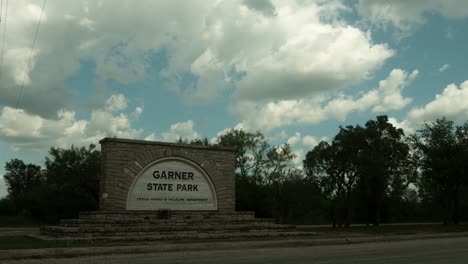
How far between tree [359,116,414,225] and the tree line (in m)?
0.09

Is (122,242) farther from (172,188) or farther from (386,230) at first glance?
(386,230)

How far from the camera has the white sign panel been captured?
79.6 ft

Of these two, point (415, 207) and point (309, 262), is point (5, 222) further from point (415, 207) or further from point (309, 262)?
point (415, 207)

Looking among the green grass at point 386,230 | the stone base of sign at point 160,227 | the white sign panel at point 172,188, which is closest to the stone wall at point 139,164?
the white sign panel at point 172,188

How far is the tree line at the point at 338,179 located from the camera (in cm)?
3800

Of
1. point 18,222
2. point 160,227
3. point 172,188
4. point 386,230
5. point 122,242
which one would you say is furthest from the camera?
point 18,222

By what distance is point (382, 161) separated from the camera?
40.1 m

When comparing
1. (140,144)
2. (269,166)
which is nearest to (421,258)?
(140,144)

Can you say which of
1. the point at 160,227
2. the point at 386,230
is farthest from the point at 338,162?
the point at 160,227

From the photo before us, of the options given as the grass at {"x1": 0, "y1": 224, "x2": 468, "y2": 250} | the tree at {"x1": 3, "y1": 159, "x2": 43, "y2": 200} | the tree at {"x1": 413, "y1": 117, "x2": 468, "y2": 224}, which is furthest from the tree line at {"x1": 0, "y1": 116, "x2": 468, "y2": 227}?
the tree at {"x1": 3, "y1": 159, "x2": 43, "y2": 200}

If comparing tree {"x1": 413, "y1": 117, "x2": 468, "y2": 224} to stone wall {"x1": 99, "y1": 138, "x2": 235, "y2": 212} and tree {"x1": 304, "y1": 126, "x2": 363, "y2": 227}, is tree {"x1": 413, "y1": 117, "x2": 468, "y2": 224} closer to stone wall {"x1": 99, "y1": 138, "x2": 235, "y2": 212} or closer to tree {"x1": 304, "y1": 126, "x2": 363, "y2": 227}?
tree {"x1": 304, "y1": 126, "x2": 363, "y2": 227}

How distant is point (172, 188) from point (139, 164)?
2254mm

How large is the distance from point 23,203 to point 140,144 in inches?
1522

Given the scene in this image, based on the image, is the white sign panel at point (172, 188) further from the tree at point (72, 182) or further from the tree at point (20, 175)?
the tree at point (20, 175)
